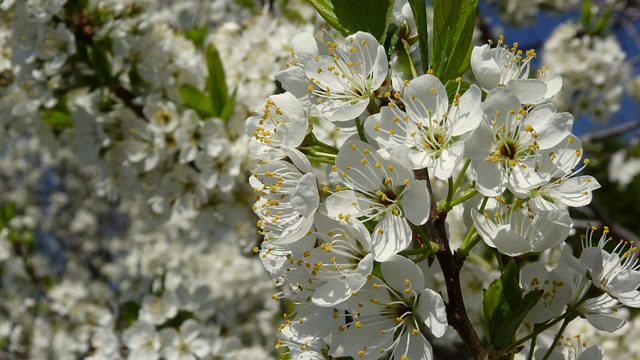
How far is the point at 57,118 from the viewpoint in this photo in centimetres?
285

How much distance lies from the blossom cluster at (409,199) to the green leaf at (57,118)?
1.94m

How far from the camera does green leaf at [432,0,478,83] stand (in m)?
1.26

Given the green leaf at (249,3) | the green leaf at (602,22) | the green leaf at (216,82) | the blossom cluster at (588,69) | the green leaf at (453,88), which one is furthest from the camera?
the blossom cluster at (588,69)

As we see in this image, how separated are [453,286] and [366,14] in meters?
0.62

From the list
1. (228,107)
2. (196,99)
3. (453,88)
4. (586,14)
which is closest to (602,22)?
(586,14)

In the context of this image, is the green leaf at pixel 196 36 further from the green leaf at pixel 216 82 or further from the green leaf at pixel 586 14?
the green leaf at pixel 586 14

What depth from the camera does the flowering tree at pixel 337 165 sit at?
1158 mm

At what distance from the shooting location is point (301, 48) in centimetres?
139

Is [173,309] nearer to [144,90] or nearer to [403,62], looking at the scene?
[144,90]

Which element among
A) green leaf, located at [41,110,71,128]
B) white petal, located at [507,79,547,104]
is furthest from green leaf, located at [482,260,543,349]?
green leaf, located at [41,110,71,128]

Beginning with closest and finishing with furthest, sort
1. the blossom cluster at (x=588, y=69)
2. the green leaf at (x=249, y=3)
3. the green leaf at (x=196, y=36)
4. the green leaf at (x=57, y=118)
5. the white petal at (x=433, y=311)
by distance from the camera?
the white petal at (x=433, y=311), the green leaf at (x=57, y=118), the green leaf at (x=196, y=36), the green leaf at (x=249, y=3), the blossom cluster at (x=588, y=69)

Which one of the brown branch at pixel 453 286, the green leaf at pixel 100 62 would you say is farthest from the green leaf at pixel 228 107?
the brown branch at pixel 453 286

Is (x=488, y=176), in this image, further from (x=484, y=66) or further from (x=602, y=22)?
(x=602, y=22)

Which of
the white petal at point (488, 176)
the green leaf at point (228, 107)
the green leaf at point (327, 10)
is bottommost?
the green leaf at point (228, 107)
